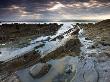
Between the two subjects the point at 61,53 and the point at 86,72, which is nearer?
the point at 86,72

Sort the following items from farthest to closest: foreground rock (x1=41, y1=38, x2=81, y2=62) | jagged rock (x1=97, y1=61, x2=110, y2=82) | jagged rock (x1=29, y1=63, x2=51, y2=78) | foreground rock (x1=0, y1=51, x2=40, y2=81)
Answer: foreground rock (x1=41, y1=38, x2=81, y2=62), foreground rock (x1=0, y1=51, x2=40, y2=81), jagged rock (x1=29, y1=63, x2=51, y2=78), jagged rock (x1=97, y1=61, x2=110, y2=82)

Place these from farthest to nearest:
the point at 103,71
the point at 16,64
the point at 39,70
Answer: the point at 16,64
the point at 39,70
the point at 103,71

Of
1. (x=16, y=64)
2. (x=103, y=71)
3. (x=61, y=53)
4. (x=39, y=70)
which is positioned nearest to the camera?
(x=103, y=71)

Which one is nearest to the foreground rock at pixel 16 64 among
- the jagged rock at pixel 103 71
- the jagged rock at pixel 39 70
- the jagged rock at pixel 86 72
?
the jagged rock at pixel 39 70

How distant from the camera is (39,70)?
1246 cm

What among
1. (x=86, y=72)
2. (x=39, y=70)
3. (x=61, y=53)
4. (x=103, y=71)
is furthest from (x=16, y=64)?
(x=103, y=71)

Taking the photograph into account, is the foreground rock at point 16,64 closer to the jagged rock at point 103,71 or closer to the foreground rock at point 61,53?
the foreground rock at point 61,53

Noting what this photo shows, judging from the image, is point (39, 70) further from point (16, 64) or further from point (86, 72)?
point (86, 72)

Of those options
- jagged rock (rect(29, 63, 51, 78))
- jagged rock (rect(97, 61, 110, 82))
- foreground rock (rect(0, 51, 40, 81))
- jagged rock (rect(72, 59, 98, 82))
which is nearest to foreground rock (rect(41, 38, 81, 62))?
foreground rock (rect(0, 51, 40, 81))

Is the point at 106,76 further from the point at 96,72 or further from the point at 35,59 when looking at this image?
the point at 35,59

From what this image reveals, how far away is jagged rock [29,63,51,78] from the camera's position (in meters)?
12.0

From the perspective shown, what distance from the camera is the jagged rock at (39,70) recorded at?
12036 mm

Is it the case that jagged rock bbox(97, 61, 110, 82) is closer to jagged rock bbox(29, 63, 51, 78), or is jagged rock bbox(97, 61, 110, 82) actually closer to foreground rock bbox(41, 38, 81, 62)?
jagged rock bbox(29, 63, 51, 78)

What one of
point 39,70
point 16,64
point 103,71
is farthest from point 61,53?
point 103,71
